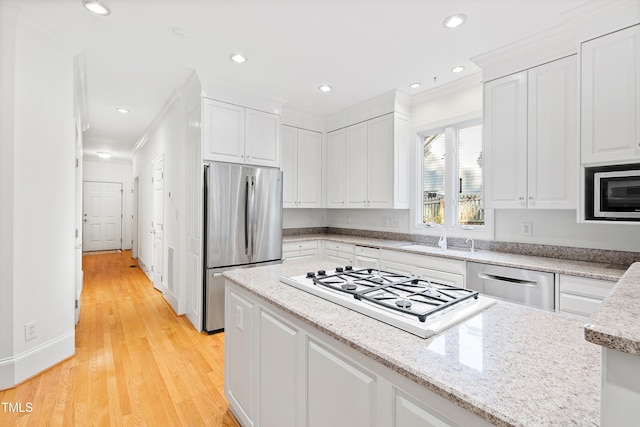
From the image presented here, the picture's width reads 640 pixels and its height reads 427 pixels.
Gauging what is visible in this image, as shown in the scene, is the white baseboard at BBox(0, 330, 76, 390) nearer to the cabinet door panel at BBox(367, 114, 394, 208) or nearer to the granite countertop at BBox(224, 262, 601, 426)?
the granite countertop at BBox(224, 262, 601, 426)

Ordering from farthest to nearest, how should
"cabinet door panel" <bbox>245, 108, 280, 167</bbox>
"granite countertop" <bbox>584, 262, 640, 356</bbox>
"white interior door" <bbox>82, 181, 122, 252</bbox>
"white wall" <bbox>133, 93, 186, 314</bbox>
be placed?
"white interior door" <bbox>82, 181, 122, 252</bbox>
"white wall" <bbox>133, 93, 186, 314</bbox>
"cabinet door panel" <bbox>245, 108, 280, 167</bbox>
"granite countertop" <bbox>584, 262, 640, 356</bbox>

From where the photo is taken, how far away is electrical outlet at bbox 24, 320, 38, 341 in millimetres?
2311

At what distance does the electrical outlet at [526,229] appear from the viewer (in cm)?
286

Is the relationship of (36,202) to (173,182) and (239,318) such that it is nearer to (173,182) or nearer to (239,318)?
(173,182)

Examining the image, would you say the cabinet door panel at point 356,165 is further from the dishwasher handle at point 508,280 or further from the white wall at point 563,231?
the dishwasher handle at point 508,280

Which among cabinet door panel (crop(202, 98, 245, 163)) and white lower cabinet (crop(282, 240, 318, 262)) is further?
white lower cabinet (crop(282, 240, 318, 262))

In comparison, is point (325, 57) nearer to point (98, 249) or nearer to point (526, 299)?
point (526, 299)

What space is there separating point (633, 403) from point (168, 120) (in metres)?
4.87

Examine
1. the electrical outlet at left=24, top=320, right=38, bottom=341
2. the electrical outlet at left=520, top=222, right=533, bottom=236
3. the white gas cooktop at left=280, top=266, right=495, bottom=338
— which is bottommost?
the electrical outlet at left=24, top=320, right=38, bottom=341

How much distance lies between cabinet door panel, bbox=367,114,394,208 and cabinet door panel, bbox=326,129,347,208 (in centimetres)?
50

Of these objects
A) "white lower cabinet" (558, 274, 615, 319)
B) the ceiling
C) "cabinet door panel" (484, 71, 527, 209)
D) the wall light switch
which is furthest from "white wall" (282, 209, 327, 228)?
"white lower cabinet" (558, 274, 615, 319)

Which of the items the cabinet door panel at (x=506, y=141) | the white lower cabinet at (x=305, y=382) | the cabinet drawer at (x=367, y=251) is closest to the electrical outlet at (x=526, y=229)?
the cabinet door panel at (x=506, y=141)

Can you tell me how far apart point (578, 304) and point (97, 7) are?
3.94 meters

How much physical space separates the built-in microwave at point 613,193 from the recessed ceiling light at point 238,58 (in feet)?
9.76
